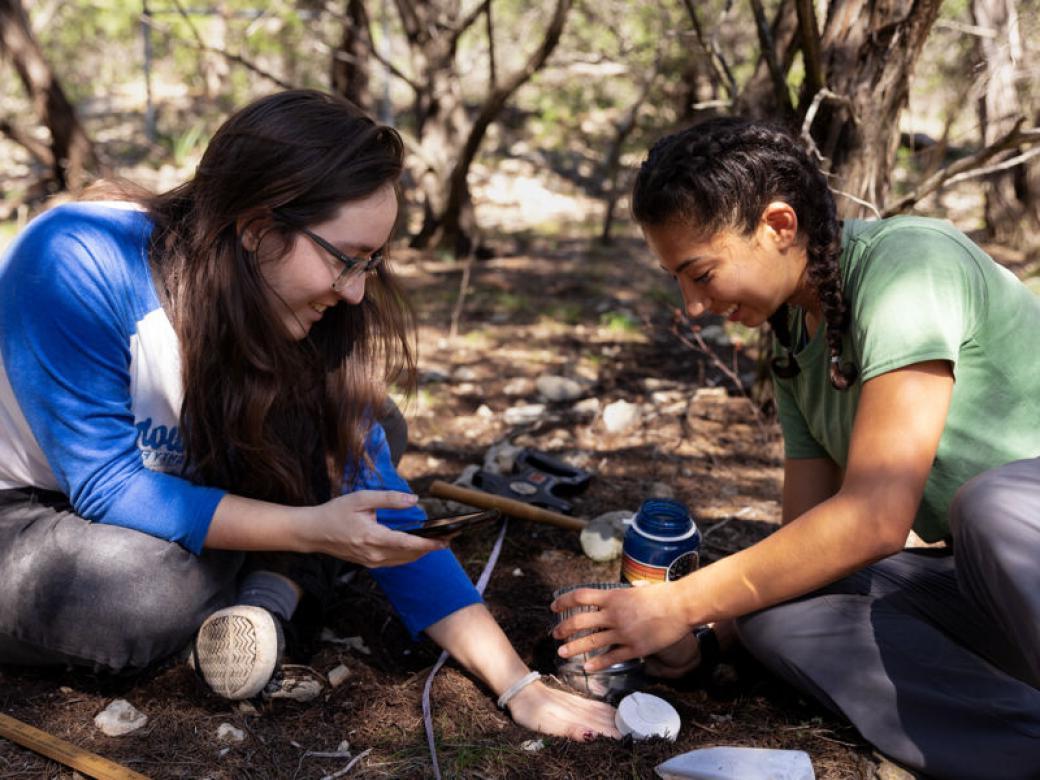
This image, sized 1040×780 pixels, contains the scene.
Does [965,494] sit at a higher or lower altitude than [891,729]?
higher

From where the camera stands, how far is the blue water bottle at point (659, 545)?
6.98 ft

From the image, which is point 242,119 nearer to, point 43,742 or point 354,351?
point 354,351

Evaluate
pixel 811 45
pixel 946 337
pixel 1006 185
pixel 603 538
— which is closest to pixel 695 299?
pixel 946 337

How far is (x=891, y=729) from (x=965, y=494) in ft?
1.71

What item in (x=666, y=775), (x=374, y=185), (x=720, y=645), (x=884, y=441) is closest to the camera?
(x=884, y=441)

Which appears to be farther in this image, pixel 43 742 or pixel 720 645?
pixel 720 645

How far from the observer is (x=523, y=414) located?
3869mm

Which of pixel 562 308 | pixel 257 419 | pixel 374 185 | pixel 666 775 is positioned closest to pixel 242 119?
pixel 374 185

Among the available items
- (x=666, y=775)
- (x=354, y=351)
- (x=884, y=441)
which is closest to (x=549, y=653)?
(x=666, y=775)

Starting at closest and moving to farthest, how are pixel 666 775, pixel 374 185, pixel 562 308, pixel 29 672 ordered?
1. pixel 666 775
2. pixel 374 185
3. pixel 29 672
4. pixel 562 308

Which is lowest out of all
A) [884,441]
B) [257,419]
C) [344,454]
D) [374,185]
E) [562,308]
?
[562,308]

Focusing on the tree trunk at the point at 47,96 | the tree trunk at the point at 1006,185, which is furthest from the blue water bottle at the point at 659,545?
the tree trunk at the point at 47,96

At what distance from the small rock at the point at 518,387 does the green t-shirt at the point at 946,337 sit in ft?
7.15

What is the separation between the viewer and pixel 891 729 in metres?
1.84
